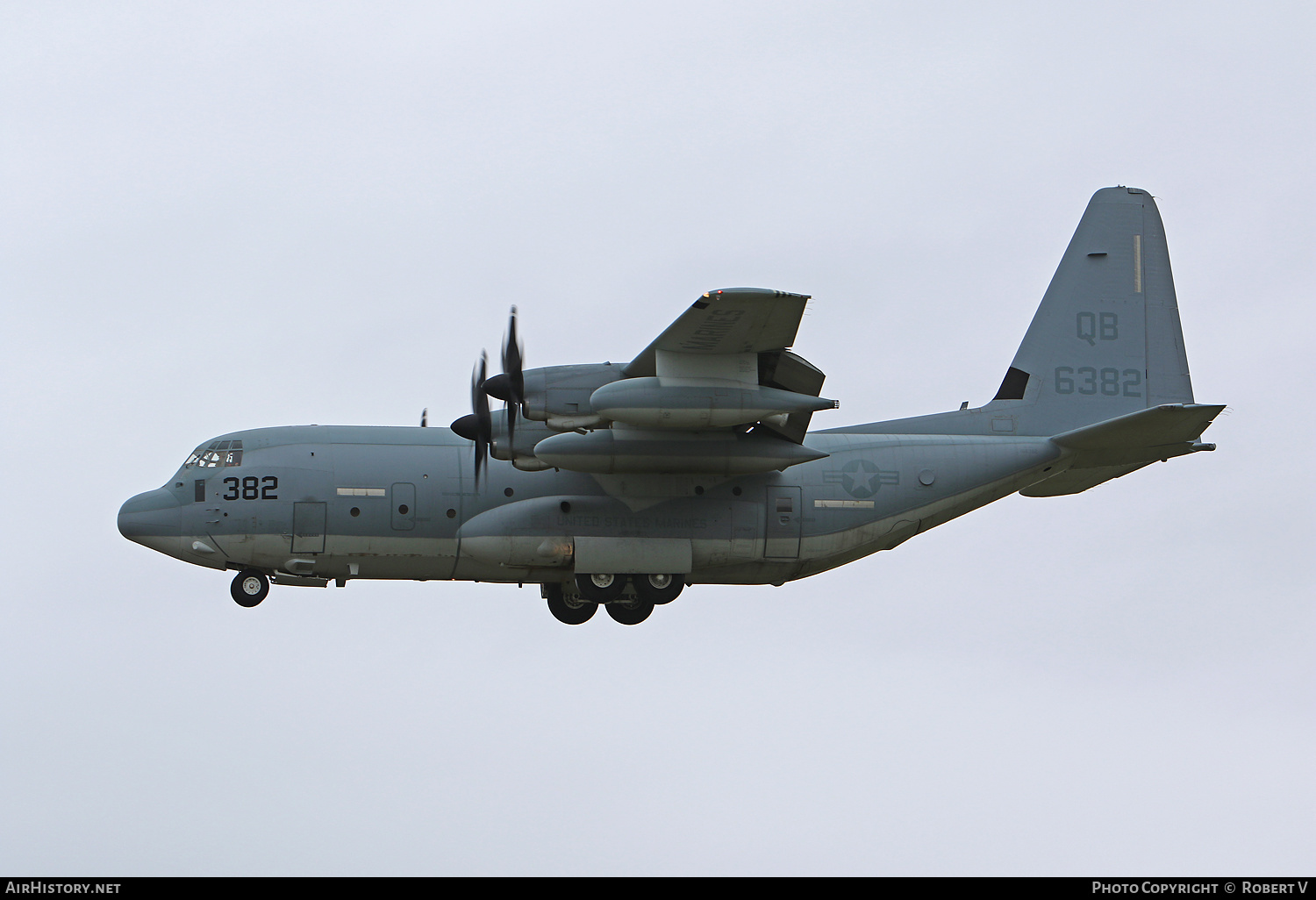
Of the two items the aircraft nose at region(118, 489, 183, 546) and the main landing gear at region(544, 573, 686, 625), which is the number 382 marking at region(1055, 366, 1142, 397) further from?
the aircraft nose at region(118, 489, 183, 546)

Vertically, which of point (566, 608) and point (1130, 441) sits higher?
point (1130, 441)

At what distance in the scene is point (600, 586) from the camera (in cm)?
2498

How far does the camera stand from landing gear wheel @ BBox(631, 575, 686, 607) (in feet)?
82.2

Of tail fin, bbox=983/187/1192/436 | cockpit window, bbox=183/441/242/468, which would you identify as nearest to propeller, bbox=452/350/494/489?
cockpit window, bbox=183/441/242/468

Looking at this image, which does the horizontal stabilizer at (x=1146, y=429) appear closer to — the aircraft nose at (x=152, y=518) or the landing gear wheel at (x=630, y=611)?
the landing gear wheel at (x=630, y=611)

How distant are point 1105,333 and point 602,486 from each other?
9.29 metres

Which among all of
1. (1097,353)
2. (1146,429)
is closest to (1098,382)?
(1097,353)

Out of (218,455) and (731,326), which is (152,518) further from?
(731,326)

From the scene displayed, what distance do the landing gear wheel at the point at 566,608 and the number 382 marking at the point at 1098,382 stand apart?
8.68 m

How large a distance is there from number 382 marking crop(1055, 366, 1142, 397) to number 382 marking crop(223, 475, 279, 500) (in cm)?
1291

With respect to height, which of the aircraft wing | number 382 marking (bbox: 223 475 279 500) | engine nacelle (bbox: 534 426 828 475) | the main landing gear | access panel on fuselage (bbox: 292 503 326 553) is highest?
the aircraft wing

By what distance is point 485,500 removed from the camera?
981 inches

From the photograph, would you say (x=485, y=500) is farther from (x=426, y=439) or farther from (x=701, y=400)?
(x=701, y=400)
